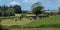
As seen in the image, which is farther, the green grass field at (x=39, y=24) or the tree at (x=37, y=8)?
the tree at (x=37, y=8)

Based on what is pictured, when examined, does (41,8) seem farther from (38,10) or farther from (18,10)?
(18,10)

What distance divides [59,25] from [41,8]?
195 feet

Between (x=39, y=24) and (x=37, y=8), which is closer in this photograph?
(x=39, y=24)

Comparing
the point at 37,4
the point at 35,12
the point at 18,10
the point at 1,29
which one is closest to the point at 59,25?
the point at 1,29

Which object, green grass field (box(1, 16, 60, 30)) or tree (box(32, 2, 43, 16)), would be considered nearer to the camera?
green grass field (box(1, 16, 60, 30))

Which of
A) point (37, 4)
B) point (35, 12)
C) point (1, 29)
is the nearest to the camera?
point (1, 29)

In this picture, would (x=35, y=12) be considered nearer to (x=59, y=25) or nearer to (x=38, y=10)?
(x=38, y=10)

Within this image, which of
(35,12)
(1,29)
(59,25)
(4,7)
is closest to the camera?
(1,29)

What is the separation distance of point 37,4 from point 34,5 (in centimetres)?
199

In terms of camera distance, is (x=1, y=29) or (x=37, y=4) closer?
(x=1, y=29)

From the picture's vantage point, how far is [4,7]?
104 metres

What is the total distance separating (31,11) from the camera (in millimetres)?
93188

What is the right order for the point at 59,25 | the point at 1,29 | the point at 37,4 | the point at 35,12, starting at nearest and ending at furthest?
the point at 1,29 < the point at 59,25 < the point at 35,12 < the point at 37,4

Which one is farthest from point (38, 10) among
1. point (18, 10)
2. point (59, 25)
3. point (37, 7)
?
point (59, 25)
